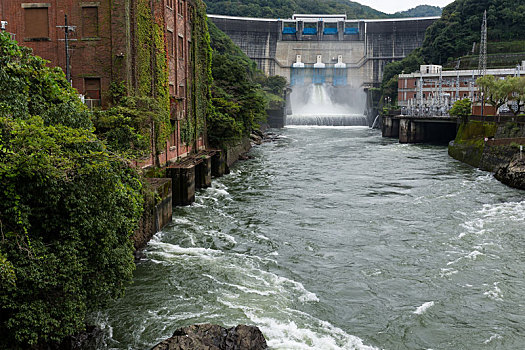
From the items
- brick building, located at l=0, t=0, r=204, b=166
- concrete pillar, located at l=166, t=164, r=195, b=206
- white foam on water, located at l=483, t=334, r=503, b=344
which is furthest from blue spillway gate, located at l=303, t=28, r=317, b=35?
white foam on water, located at l=483, t=334, r=503, b=344

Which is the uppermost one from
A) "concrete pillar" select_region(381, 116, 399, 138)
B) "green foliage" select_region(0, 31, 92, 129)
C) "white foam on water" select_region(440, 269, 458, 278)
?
"green foliage" select_region(0, 31, 92, 129)

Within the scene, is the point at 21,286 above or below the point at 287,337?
above

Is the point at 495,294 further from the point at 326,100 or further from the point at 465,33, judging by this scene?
the point at 326,100

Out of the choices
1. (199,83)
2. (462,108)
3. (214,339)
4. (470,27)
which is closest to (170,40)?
(199,83)

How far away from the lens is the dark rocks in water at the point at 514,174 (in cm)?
3934

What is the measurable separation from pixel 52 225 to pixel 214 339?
513 cm

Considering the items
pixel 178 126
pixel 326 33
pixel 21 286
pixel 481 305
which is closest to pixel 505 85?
pixel 178 126

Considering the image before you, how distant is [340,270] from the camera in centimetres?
2219

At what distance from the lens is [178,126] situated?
127ft

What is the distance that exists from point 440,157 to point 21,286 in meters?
54.0

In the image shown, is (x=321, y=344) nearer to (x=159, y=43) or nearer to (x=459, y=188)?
(x=159, y=43)

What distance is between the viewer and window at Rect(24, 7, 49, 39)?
104ft

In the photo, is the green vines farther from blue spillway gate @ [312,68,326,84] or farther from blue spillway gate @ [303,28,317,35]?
blue spillway gate @ [303,28,317,35]

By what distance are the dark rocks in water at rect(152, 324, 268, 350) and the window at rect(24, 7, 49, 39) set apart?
23627 mm
